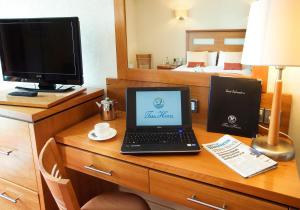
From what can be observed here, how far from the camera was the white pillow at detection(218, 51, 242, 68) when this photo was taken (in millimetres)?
1296

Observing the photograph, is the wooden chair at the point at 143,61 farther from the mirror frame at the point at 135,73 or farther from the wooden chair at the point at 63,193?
the wooden chair at the point at 63,193

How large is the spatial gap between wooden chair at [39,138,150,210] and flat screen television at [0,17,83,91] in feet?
1.68

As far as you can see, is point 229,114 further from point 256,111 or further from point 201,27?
point 201,27

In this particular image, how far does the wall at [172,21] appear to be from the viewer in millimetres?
1276

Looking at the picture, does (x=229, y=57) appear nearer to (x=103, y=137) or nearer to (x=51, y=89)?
(x=103, y=137)

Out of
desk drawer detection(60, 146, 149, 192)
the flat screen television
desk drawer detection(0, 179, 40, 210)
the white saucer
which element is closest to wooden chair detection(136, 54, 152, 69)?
the flat screen television

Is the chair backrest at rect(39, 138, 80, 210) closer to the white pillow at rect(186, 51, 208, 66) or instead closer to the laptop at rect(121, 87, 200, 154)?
the laptop at rect(121, 87, 200, 154)

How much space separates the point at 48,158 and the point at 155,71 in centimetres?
75

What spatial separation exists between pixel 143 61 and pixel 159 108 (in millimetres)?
360

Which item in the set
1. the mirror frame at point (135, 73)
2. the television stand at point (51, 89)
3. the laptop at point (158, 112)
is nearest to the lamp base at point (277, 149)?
the laptop at point (158, 112)

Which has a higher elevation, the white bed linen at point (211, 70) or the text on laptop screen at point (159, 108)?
the white bed linen at point (211, 70)

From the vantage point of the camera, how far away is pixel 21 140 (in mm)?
1323

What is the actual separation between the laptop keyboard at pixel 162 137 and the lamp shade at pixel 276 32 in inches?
17.6

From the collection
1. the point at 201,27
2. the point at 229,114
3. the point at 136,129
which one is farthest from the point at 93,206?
the point at 201,27
